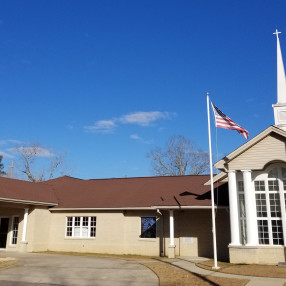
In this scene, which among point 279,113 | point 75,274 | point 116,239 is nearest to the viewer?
point 75,274

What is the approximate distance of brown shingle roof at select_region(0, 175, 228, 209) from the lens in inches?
860

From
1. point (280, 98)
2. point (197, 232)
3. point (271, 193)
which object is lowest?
point (197, 232)

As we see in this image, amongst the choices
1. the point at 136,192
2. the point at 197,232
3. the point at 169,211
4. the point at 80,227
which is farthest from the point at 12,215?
the point at 197,232

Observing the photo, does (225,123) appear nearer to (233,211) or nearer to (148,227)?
(233,211)

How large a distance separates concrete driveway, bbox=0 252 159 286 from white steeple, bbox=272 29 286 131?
1116cm

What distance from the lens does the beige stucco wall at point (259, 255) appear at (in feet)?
54.0

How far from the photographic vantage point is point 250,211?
56.2ft

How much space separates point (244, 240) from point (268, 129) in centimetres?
569

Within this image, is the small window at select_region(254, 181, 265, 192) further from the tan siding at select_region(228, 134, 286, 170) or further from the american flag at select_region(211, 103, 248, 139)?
the american flag at select_region(211, 103, 248, 139)

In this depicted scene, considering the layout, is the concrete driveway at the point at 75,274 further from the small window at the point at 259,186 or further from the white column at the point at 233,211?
the small window at the point at 259,186

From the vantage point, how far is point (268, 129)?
17.4 metres

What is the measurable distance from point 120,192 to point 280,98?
12.8 metres

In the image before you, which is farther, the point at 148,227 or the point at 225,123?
the point at 148,227

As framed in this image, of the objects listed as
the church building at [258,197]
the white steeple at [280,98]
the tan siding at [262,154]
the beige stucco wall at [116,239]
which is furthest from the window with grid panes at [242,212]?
the beige stucco wall at [116,239]
